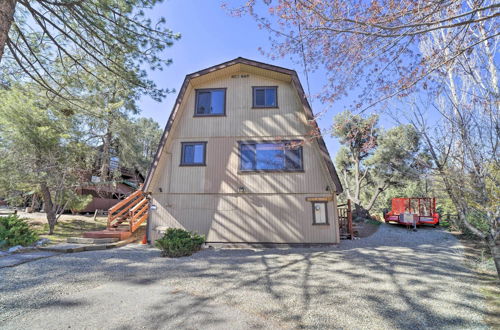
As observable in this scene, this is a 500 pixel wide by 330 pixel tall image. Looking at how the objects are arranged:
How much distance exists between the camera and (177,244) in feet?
21.6

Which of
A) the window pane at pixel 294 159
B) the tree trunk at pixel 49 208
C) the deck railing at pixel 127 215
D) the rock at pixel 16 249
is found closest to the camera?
the rock at pixel 16 249

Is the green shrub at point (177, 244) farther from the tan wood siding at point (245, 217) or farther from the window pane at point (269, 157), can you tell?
the window pane at point (269, 157)

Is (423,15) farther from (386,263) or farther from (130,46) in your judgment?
(130,46)

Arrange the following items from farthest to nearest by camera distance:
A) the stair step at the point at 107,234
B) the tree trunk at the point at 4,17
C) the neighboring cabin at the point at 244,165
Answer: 1. the stair step at the point at 107,234
2. the neighboring cabin at the point at 244,165
3. the tree trunk at the point at 4,17

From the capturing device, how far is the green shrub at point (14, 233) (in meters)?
7.02

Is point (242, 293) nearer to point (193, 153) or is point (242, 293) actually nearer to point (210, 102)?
point (193, 153)

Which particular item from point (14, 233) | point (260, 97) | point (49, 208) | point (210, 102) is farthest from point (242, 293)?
point (49, 208)

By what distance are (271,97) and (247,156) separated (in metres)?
2.68

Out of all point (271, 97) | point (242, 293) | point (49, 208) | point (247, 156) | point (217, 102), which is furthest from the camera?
point (49, 208)

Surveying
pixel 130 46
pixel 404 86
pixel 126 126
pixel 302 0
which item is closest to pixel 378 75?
pixel 404 86

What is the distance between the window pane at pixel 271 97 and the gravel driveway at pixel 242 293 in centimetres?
590

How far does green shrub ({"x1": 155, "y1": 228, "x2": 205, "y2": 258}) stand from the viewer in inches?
256

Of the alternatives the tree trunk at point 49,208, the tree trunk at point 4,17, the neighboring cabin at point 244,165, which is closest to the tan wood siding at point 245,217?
the neighboring cabin at point 244,165

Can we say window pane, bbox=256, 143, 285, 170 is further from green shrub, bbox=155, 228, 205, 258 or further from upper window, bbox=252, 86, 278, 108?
green shrub, bbox=155, 228, 205, 258
